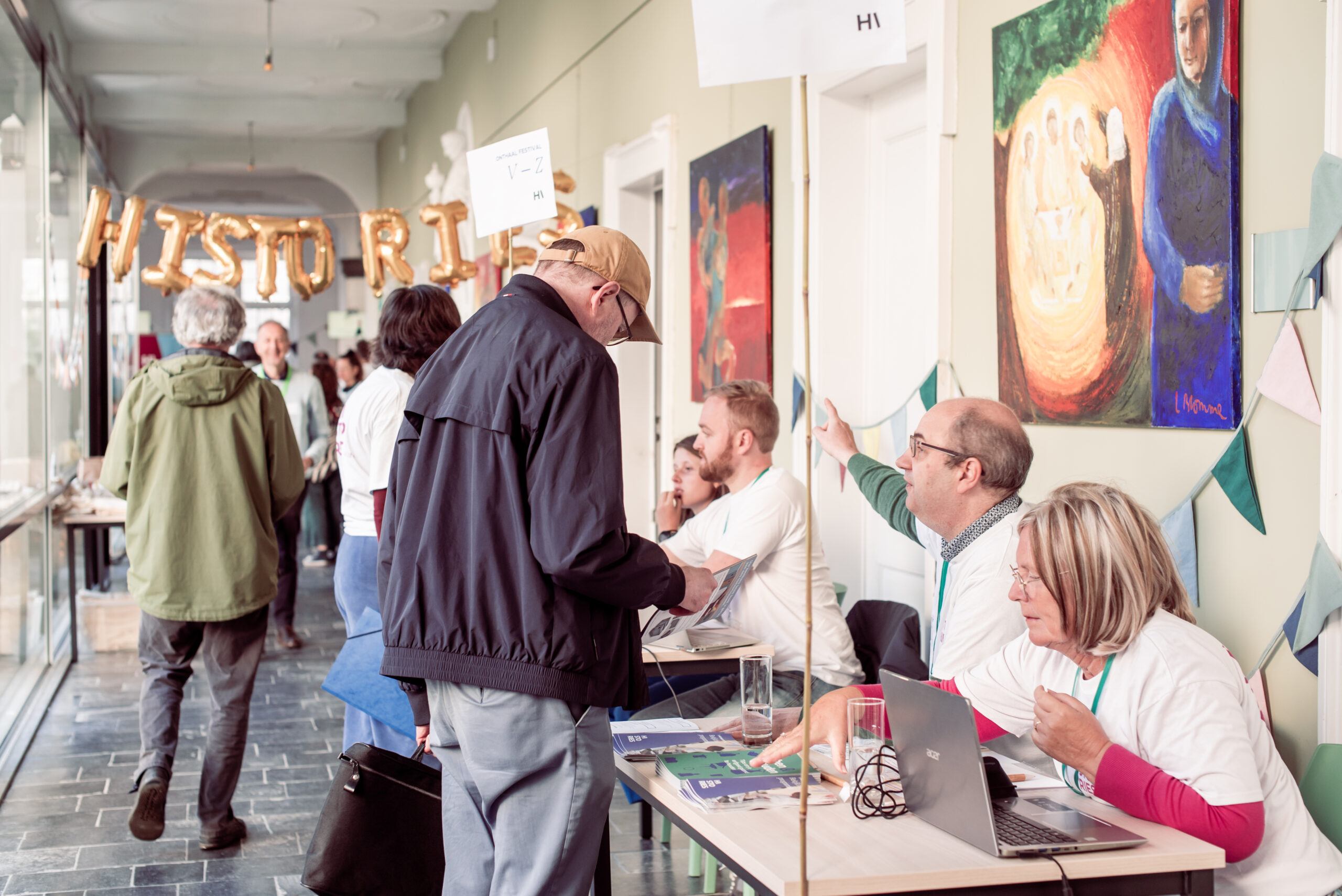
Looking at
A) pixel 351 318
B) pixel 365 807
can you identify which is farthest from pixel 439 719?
pixel 351 318

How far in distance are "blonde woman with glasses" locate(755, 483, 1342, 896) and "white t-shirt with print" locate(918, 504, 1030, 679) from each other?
374 millimetres

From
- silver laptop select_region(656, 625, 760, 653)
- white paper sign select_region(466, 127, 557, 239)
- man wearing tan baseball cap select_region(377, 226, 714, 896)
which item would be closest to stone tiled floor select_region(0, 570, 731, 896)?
man wearing tan baseball cap select_region(377, 226, 714, 896)

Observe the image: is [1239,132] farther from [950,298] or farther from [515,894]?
[515,894]

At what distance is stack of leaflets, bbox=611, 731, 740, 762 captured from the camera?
2.15m

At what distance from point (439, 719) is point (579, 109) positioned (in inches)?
230

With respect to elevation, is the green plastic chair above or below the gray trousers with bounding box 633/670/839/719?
above

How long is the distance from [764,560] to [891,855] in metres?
1.76

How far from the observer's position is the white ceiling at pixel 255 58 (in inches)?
396

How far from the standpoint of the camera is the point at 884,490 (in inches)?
129

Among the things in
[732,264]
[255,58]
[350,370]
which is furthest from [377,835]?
[255,58]

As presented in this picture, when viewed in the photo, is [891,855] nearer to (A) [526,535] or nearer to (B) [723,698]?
(A) [526,535]

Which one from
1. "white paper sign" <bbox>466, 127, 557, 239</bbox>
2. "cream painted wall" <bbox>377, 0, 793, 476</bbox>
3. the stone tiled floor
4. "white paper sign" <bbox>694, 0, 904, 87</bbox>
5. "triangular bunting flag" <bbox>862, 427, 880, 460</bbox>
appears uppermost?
"cream painted wall" <bbox>377, 0, 793, 476</bbox>

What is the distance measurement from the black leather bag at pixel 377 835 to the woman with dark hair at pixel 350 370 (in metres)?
7.60
